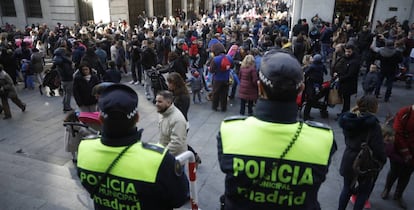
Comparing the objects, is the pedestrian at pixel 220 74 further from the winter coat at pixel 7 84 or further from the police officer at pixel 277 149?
the police officer at pixel 277 149

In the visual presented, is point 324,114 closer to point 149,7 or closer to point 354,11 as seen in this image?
point 354,11

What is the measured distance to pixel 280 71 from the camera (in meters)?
1.80

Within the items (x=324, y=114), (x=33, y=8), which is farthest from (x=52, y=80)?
(x=33, y=8)

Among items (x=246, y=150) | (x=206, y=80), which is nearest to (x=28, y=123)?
(x=206, y=80)

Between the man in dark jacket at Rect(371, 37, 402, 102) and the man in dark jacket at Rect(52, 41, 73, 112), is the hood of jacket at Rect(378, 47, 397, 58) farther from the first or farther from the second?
the man in dark jacket at Rect(52, 41, 73, 112)

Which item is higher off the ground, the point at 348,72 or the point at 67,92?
the point at 348,72

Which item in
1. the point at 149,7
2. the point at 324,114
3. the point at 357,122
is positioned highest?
the point at 149,7

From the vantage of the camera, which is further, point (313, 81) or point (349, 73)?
point (313, 81)

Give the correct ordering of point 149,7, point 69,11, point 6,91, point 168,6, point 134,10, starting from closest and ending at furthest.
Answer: point 6,91 → point 69,11 → point 134,10 → point 149,7 → point 168,6

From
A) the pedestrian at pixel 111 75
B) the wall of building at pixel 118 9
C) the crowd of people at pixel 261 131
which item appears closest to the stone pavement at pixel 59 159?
the crowd of people at pixel 261 131

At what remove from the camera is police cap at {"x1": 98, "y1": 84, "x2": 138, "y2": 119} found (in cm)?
204

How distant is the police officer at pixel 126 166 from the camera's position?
1999 mm

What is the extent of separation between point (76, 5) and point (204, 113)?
20.2 m

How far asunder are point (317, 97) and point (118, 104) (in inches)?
270
